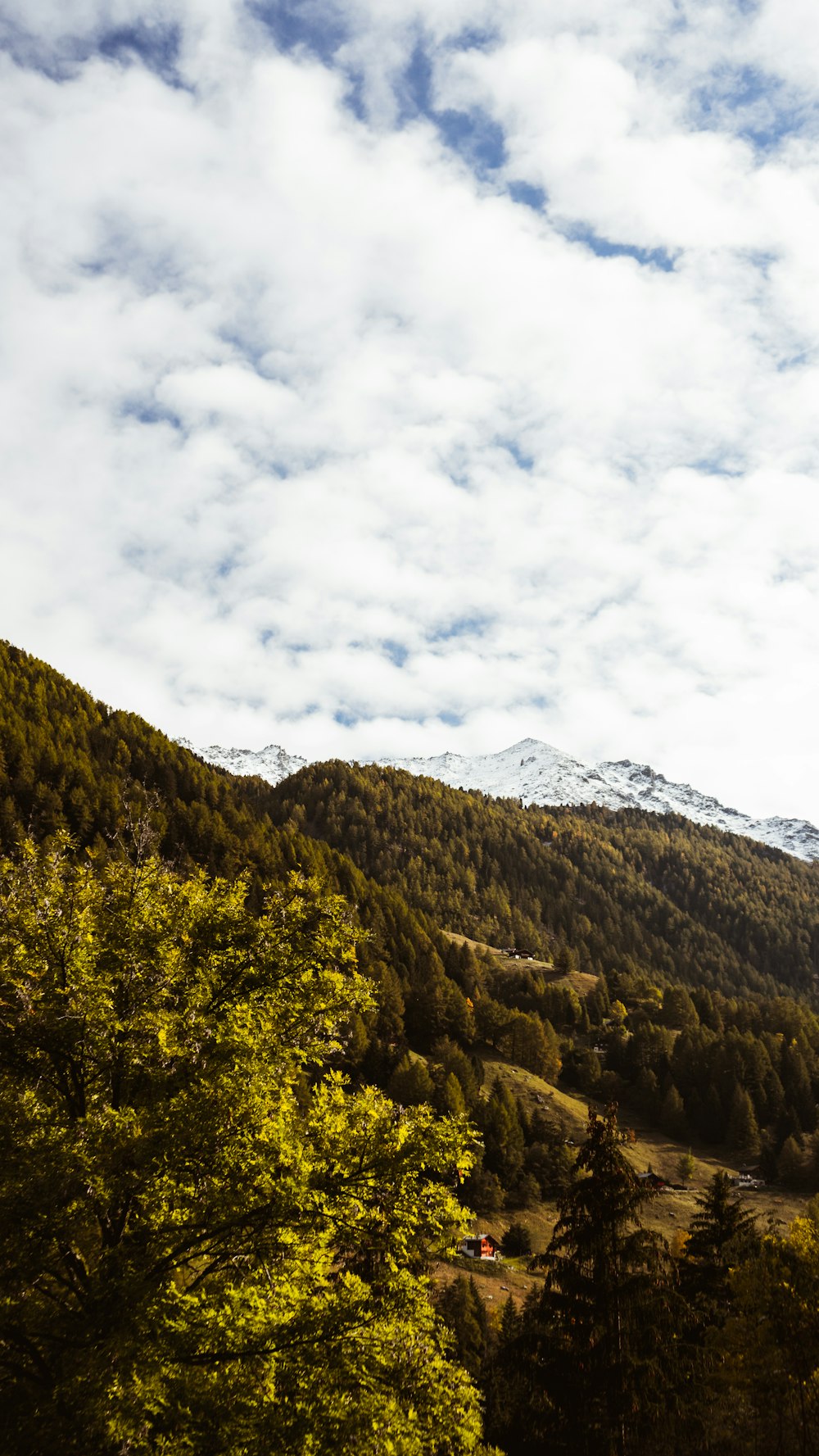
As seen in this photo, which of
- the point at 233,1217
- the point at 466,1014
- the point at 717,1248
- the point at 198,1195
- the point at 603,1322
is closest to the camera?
the point at 233,1217

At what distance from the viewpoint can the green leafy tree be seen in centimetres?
999

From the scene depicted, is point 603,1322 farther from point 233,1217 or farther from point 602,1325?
point 233,1217

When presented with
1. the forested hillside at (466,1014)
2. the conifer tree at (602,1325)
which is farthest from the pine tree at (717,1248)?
the forested hillside at (466,1014)

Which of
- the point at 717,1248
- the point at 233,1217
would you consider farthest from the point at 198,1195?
the point at 717,1248

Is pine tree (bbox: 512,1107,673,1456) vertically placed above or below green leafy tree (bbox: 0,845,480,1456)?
below

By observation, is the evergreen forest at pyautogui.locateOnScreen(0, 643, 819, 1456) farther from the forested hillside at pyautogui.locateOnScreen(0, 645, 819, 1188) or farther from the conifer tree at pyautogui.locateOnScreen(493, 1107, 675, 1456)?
the forested hillside at pyautogui.locateOnScreen(0, 645, 819, 1188)

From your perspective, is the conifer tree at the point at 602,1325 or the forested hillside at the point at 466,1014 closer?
the conifer tree at the point at 602,1325

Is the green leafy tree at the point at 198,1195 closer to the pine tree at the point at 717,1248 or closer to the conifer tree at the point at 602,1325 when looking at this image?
the conifer tree at the point at 602,1325

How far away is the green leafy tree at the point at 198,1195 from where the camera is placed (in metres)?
9.99

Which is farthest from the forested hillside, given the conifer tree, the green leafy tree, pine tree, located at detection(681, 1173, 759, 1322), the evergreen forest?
the green leafy tree

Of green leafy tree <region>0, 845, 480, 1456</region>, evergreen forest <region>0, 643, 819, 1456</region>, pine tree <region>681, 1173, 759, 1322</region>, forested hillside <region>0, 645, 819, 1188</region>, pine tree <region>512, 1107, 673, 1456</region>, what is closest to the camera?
green leafy tree <region>0, 845, 480, 1456</region>

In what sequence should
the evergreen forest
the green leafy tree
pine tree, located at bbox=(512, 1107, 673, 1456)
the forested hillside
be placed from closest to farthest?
the green leafy tree
the evergreen forest
pine tree, located at bbox=(512, 1107, 673, 1456)
the forested hillside

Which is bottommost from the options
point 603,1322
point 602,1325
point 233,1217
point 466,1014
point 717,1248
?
point 717,1248

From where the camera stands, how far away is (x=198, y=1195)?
11539 mm
